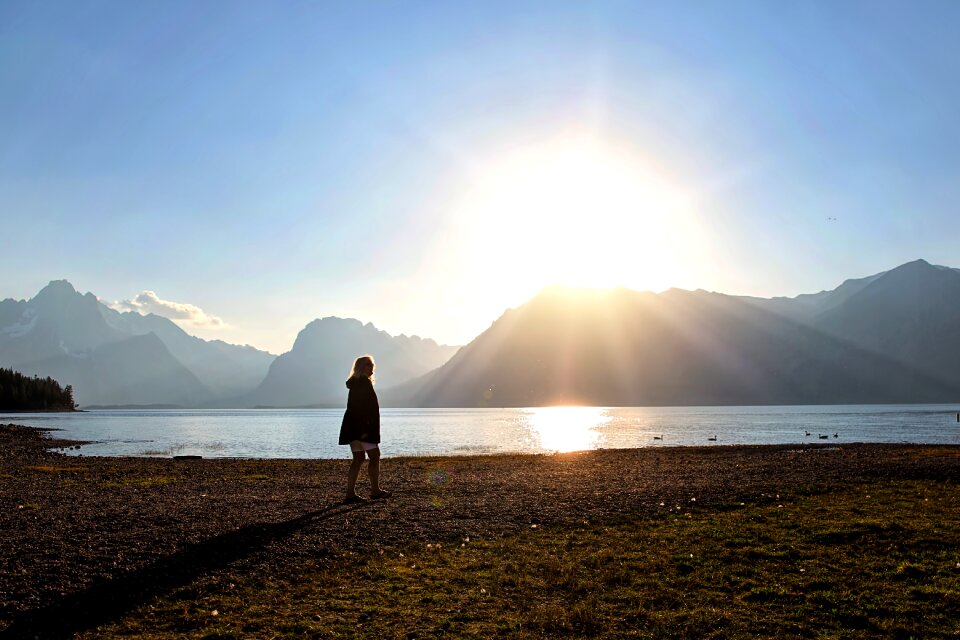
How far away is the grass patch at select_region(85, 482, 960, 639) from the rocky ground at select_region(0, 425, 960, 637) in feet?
3.87

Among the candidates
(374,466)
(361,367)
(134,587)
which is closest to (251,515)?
(374,466)

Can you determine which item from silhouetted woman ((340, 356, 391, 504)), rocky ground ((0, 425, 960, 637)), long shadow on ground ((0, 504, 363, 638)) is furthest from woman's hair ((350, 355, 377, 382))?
long shadow on ground ((0, 504, 363, 638))

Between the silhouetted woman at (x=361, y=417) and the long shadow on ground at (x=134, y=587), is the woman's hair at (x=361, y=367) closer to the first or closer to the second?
the silhouetted woman at (x=361, y=417)

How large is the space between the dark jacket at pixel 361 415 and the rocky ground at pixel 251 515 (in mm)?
2189

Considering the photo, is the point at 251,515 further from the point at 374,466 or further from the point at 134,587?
the point at 134,587

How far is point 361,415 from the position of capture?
787 inches

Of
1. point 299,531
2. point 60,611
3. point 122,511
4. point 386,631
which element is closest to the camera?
point 386,631

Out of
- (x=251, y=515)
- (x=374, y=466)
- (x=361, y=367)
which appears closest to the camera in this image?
(x=251, y=515)

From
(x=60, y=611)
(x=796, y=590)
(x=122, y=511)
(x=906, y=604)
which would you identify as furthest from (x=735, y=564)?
(x=122, y=511)

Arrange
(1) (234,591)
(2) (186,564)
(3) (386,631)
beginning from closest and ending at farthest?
(3) (386,631) < (1) (234,591) < (2) (186,564)

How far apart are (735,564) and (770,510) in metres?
6.88

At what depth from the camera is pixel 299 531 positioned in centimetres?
1580

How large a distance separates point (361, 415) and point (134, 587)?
9246 mm

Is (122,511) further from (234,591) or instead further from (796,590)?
(796,590)
